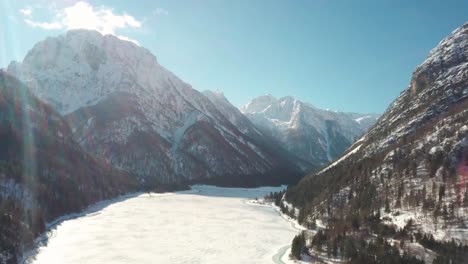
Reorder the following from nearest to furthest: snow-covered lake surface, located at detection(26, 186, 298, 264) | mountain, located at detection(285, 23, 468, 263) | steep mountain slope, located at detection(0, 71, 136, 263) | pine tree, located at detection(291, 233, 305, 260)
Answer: mountain, located at detection(285, 23, 468, 263) → pine tree, located at detection(291, 233, 305, 260) → snow-covered lake surface, located at detection(26, 186, 298, 264) → steep mountain slope, located at detection(0, 71, 136, 263)

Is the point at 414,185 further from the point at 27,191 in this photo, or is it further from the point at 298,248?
the point at 27,191

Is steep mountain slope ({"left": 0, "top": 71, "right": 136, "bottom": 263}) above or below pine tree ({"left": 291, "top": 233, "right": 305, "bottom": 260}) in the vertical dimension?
above

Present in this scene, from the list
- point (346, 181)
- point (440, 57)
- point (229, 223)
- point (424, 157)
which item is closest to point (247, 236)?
point (229, 223)

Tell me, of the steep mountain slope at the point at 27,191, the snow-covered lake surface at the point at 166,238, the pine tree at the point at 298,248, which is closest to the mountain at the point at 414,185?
the pine tree at the point at 298,248

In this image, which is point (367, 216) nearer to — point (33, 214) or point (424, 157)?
point (424, 157)

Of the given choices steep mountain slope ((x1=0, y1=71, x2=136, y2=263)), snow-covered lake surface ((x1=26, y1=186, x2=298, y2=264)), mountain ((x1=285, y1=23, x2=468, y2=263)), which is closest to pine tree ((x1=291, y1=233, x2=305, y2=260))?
mountain ((x1=285, y1=23, x2=468, y2=263))

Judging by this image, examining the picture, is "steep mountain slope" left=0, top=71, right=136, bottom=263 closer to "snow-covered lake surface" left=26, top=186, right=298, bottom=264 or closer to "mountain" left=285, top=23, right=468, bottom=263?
"snow-covered lake surface" left=26, top=186, right=298, bottom=264
